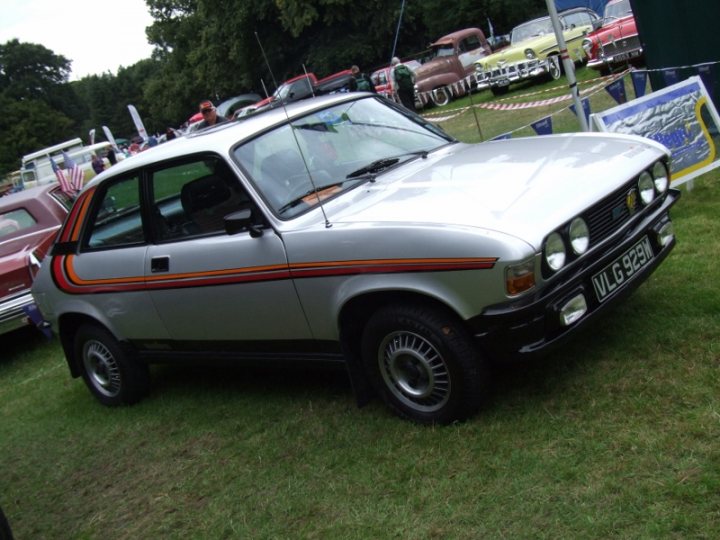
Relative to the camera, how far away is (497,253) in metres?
3.35

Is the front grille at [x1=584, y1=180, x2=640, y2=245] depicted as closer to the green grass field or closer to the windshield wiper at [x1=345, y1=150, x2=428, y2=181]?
the green grass field

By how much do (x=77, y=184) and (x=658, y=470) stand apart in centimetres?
1867

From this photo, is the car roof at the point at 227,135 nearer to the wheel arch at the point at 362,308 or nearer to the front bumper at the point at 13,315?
the wheel arch at the point at 362,308

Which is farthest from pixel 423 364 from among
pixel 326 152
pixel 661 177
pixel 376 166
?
pixel 661 177

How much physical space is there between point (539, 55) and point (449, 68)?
5.12 meters

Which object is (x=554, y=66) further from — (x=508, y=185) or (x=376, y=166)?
(x=508, y=185)

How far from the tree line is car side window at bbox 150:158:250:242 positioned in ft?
39.6

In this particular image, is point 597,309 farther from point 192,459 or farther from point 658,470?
point 192,459

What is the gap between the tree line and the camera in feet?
109

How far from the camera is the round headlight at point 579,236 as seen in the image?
3576 mm

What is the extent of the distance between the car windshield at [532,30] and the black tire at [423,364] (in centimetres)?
1764

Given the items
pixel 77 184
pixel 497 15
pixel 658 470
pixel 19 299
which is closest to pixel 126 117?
pixel 497 15

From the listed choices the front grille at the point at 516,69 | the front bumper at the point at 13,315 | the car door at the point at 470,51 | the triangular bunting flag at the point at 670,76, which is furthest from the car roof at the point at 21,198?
the car door at the point at 470,51

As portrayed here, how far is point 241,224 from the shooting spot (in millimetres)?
4133
